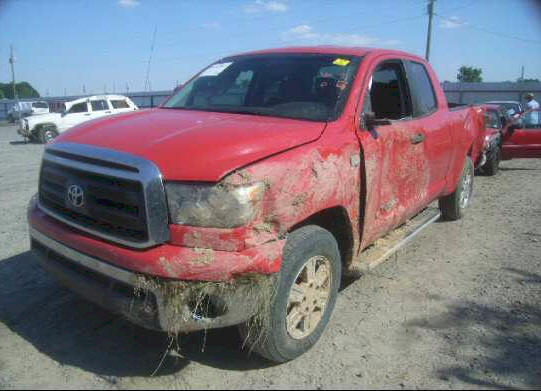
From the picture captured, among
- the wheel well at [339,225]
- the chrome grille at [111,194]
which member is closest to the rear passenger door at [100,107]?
the chrome grille at [111,194]

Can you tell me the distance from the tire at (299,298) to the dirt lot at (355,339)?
15 cm

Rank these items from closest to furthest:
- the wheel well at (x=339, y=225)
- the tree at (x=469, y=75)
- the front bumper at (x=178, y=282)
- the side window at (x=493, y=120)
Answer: the front bumper at (x=178, y=282) < the wheel well at (x=339, y=225) < the side window at (x=493, y=120) < the tree at (x=469, y=75)

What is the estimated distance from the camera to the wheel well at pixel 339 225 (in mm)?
3273

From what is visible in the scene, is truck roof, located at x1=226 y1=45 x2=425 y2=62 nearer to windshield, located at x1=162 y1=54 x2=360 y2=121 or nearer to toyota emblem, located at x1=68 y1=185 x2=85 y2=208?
windshield, located at x1=162 y1=54 x2=360 y2=121

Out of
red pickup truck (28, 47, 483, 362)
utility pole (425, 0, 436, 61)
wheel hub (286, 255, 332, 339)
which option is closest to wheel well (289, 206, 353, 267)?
red pickup truck (28, 47, 483, 362)

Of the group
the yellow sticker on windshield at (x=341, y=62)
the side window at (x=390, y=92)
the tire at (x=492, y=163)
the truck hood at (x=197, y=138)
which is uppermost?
the yellow sticker on windshield at (x=341, y=62)

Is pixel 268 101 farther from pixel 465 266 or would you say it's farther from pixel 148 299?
pixel 465 266

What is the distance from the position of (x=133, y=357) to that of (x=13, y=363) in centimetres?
71

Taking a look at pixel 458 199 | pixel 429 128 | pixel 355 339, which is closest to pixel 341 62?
pixel 429 128

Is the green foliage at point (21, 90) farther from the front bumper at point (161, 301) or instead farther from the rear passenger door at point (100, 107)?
the front bumper at point (161, 301)

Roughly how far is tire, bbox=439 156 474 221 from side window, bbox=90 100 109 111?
16951 mm

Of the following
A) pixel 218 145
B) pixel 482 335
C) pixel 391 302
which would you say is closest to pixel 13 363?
pixel 218 145

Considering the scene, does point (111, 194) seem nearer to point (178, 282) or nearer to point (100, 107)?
point (178, 282)

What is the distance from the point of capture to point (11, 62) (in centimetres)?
5616
